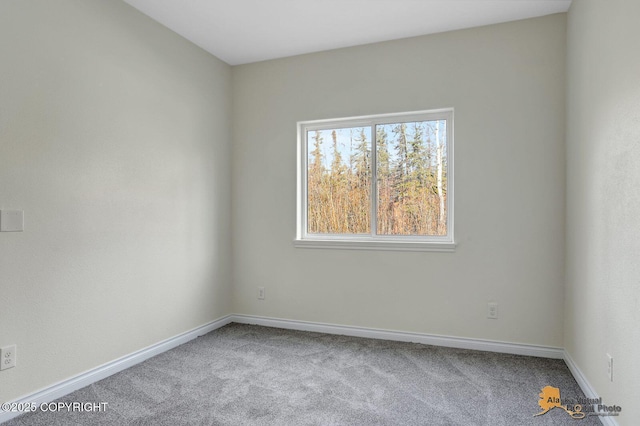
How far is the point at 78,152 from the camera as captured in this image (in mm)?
2404

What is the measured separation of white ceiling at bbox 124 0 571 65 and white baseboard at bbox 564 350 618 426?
2.50 m

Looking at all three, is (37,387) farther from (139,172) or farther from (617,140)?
(617,140)

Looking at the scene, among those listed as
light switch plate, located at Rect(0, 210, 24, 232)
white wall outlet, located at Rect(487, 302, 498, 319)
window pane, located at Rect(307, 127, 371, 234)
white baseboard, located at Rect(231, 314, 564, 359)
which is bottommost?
white baseboard, located at Rect(231, 314, 564, 359)

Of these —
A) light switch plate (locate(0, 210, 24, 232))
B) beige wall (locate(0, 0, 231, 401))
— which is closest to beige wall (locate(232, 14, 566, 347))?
beige wall (locate(0, 0, 231, 401))

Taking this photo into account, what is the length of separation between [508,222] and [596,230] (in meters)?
0.83

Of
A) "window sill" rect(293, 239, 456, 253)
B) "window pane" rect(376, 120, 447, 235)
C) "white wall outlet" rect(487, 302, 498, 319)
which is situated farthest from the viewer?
"window pane" rect(376, 120, 447, 235)

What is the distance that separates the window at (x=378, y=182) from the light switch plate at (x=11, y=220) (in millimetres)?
2126

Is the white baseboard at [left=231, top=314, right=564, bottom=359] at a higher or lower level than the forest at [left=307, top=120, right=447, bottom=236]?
lower

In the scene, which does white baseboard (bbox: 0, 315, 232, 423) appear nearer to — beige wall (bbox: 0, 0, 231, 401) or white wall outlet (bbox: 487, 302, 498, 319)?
beige wall (bbox: 0, 0, 231, 401)

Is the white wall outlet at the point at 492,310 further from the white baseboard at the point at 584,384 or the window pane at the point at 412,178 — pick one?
the window pane at the point at 412,178

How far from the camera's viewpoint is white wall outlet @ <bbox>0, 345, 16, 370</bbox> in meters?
2.00

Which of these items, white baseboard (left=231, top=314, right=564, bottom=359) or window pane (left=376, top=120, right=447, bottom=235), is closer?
white baseboard (left=231, top=314, right=564, bottom=359)

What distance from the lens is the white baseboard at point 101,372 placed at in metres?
2.14

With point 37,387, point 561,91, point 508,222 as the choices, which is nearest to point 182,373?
point 37,387
